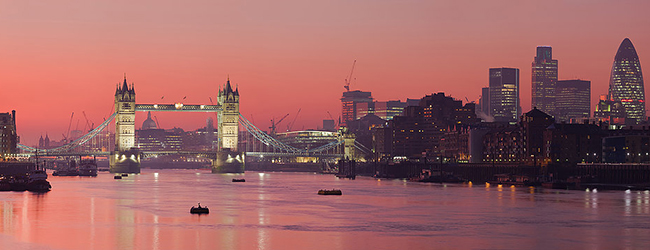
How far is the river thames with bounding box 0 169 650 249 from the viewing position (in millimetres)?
65188

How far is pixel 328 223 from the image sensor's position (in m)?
80.1

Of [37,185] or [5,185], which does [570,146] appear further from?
[5,185]

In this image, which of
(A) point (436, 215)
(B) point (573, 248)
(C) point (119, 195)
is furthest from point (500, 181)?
(B) point (573, 248)

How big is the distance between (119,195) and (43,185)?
18637mm

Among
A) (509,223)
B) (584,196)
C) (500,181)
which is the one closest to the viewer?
(509,223)

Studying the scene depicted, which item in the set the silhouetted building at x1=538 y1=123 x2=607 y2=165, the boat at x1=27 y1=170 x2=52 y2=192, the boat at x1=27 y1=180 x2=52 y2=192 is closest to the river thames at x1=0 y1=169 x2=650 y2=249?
the boat at x1=27 y1=180 x2=52 y2=192

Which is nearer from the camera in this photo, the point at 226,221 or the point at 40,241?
the point at 40,241

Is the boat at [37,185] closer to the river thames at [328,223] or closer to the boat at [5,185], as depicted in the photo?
the boat at [5,185]

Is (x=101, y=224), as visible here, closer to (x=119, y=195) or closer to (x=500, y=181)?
(x=119, y=195)

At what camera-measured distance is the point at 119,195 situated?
421 feet

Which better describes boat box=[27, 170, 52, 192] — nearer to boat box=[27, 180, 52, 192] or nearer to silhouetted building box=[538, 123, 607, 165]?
boat box=[27, 180, 52, 192]

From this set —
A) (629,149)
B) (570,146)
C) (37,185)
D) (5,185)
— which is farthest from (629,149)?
(5,185)


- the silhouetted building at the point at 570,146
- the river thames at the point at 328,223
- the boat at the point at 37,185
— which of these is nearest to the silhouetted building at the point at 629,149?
the silhouetted building at the point at 570,146

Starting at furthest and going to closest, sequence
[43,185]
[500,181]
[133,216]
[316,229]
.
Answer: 1. [500,181]
2. [43,185]
3. [133,216]
4. [316,229]
